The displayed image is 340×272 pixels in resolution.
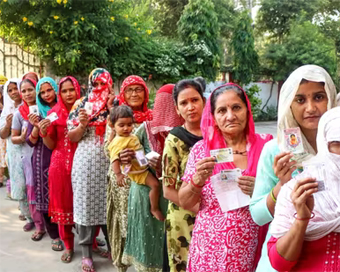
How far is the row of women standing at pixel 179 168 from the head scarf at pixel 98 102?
0.01 m

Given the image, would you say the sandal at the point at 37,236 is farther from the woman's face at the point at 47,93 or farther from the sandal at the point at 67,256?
the woman's face at the point at 47,93

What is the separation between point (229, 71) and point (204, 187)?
1718cm

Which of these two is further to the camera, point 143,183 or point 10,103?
point 10,103

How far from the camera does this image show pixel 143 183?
114 inches

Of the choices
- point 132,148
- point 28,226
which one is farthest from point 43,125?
point 28,226

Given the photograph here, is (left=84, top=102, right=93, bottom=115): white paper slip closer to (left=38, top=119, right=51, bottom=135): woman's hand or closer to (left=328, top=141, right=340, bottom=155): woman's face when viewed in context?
(left=38, top=119, right=51, bottom=135): woman's hand

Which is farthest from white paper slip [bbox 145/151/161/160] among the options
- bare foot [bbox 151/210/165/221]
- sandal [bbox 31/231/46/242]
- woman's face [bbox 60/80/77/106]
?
sandal [bbox 31/231/46/242]

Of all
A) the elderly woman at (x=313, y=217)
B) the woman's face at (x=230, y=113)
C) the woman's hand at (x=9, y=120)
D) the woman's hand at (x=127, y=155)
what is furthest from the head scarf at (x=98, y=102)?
the elderly woman at (x=313, y=217)

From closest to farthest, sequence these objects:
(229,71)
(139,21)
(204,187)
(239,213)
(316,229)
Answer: (316,229) → (239,213) → (204,187) → (139,21) → (229,71)

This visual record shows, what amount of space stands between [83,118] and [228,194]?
2179mm

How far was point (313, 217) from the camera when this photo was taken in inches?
46.8

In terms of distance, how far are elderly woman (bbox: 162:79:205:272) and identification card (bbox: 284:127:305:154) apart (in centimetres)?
89

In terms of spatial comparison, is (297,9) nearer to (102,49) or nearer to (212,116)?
(102,49)

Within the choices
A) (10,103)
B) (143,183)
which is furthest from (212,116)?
(10,103)
